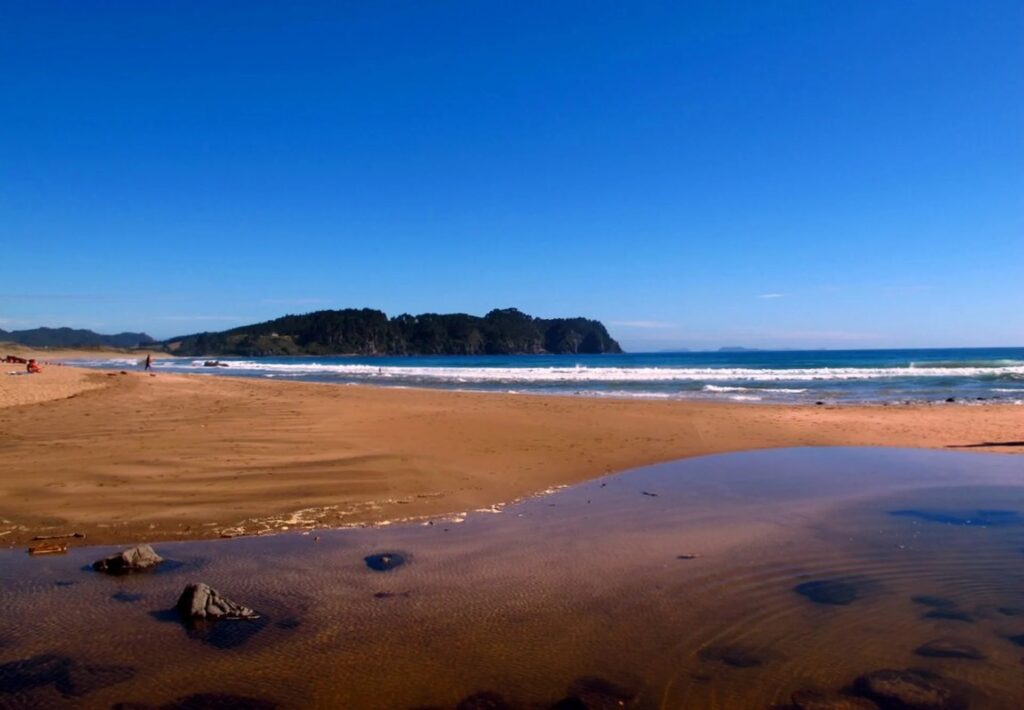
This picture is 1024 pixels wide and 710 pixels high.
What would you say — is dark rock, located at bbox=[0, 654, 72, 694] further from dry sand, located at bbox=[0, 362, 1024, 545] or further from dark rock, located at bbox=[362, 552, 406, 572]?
dry sand, located at bbox=[0, 362, 1024, 545]

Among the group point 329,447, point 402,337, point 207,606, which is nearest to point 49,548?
point 207,606

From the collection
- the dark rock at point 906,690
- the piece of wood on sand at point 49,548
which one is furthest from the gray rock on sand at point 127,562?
the dark rock at point 906,690

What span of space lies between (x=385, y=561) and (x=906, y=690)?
13.7 feet

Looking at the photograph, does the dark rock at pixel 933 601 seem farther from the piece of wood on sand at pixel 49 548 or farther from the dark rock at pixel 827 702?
the piece of wood on sand at pixel 49 548

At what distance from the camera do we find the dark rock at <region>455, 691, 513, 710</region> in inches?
150

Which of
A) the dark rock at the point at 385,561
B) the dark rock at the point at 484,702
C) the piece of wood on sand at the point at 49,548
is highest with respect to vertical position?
the piece of wood on sand at the point at 49,548

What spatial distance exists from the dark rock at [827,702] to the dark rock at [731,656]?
1.32 feet

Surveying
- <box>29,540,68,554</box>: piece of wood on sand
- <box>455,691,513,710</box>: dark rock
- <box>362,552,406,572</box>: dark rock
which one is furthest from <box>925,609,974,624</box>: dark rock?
<box>29,540,68,554</box>: piece of wood on sand

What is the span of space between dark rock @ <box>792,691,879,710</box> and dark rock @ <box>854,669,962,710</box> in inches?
3.6

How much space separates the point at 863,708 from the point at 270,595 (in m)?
4.22

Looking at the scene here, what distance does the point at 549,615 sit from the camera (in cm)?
511

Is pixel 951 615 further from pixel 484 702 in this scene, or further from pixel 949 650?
pixel 484 702

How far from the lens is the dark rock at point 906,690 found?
385 centimetres

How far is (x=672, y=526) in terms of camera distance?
772 centimetres
